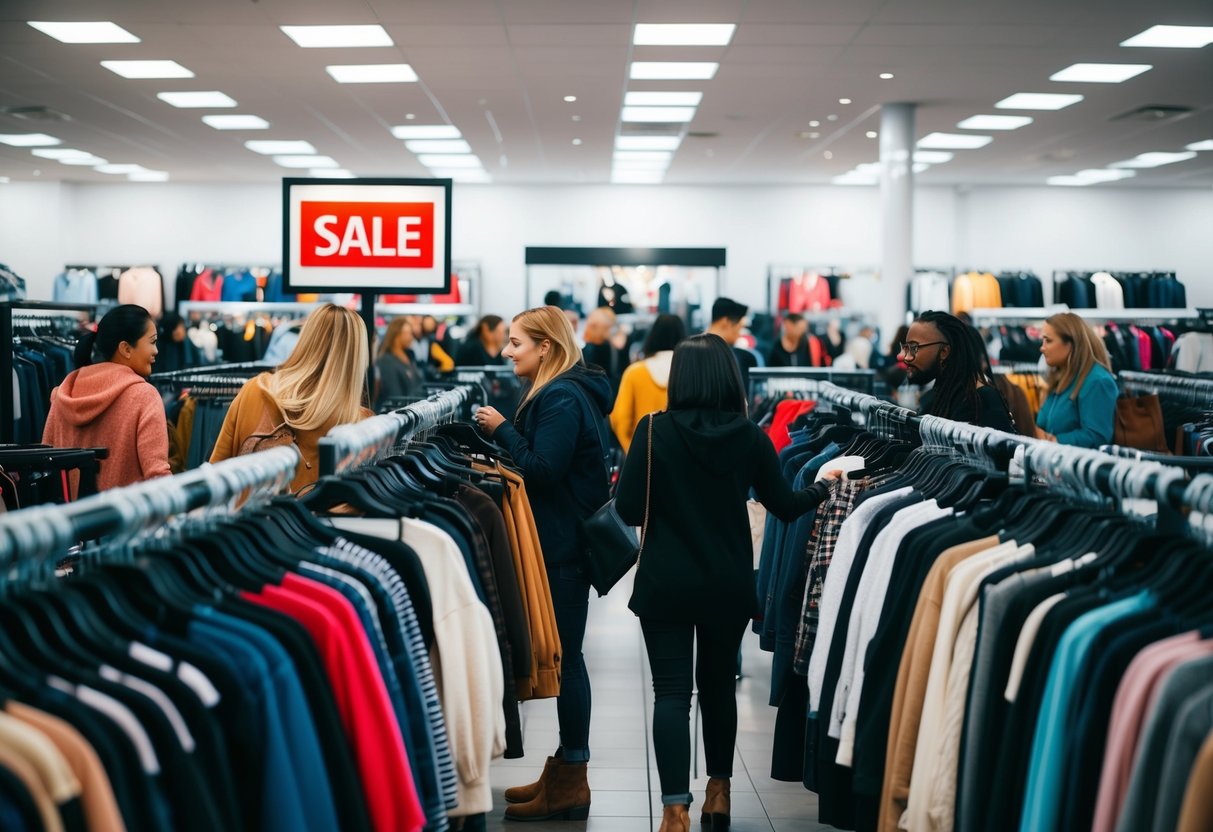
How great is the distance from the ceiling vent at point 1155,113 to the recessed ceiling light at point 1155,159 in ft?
8.06

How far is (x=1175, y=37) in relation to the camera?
791cm

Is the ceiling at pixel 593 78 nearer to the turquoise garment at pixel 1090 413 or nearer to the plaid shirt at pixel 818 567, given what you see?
the turquoise garment at pixel 1090 413

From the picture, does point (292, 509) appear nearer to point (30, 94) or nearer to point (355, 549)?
point (355, 549)

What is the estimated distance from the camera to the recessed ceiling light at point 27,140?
12.2m

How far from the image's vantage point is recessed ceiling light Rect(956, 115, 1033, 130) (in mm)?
10906

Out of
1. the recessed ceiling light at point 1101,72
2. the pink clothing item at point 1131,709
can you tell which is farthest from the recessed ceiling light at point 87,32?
the pink clothing item at point 1131,709

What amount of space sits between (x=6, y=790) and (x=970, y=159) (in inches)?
542

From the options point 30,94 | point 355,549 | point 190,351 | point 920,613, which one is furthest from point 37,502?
point 190,351

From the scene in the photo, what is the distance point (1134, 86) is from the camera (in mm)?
9422

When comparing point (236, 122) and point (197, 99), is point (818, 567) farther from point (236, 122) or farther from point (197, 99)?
point (236, 122)

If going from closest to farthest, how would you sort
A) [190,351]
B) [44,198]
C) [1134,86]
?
[1134,86]
[190,351]
[44,198]

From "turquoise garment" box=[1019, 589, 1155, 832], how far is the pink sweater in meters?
3.24

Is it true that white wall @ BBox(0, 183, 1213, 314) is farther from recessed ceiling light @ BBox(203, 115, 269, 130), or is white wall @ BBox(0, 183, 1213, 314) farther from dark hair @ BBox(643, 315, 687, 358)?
dark hair @ BBox(643, 315, 687, 358)

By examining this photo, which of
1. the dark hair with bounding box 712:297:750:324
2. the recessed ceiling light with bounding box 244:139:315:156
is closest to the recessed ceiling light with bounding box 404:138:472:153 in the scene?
the recessed ceiling light with bounding box 244:139:315:156
